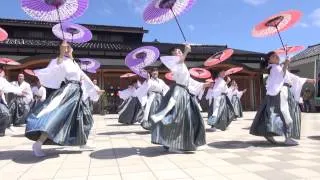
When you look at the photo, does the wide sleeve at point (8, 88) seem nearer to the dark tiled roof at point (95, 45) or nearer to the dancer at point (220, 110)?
the dancer at point (220, 110)

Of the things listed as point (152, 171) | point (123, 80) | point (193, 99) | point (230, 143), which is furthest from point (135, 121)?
point (123, 80)

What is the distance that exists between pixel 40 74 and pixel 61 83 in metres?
0.35

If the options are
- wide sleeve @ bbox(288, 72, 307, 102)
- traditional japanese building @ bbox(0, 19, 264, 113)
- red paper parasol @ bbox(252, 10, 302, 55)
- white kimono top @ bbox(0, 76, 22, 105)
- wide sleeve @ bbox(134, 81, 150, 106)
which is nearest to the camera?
red paper parasol @ bbox(252, 10, 302, 55)

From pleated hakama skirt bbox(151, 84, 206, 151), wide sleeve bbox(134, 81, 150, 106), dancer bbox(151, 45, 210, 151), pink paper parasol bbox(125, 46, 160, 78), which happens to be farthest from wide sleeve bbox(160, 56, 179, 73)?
wide sleeve bbox(134, 81, 150, 106)

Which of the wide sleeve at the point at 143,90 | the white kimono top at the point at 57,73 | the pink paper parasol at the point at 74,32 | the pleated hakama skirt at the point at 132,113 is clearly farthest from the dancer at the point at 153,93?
the white kimono top at the point at 57,73

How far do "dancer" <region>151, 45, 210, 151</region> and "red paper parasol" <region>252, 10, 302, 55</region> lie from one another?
1.74m

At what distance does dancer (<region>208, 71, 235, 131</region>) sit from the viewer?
1086 cm

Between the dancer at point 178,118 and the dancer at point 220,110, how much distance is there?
4000 mm

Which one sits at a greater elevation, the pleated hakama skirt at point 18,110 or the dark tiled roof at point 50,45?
the dark tiled roof at point 50,45

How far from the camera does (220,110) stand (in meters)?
11.0

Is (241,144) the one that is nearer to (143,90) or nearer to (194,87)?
(194,87)

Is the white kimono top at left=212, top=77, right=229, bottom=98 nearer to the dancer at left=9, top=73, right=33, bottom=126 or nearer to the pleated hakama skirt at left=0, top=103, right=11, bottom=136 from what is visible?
the pleated hakama skirt at left=0, top=103, right=11, bottom=136

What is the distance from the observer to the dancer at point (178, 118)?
6.55 m

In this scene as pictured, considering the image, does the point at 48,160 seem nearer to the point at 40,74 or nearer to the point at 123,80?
the point at 40,74
